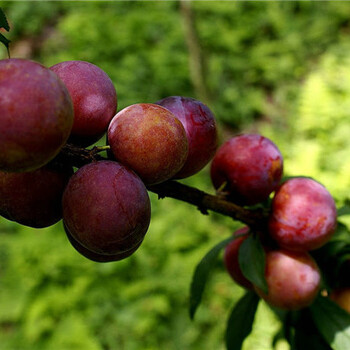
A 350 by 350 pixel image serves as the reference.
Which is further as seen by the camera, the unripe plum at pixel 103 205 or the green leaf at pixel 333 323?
the green leaf at pixel 333 323

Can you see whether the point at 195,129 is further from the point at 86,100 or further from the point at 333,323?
the point at 333,323

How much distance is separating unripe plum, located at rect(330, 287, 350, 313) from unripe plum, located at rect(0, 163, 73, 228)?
0.56 metres

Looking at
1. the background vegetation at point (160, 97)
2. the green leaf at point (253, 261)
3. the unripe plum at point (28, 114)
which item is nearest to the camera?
the unripe plum at point (28, 114)

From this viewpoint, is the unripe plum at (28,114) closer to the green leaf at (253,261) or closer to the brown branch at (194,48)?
the green leaf at (253,261)

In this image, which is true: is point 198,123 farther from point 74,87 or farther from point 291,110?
point 291,110

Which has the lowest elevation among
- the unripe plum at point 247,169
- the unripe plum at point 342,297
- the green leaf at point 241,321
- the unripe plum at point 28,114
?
the green leaf at point 241,321

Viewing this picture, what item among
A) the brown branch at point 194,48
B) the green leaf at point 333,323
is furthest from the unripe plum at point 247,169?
the brown branch at point 194,48

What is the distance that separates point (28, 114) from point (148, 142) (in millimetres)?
132

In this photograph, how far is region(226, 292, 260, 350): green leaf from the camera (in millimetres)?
743

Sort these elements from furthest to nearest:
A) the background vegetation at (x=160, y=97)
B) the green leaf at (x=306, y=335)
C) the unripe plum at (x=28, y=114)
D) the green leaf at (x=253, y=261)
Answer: the background vegetation at (x=160, y=97) → the green leaf at (x=306, y=335) → the green leaf at (x=253, y=261) → the unripe plum at (x=28, y=114)

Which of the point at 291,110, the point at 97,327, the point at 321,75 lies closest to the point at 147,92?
the point at 291,110

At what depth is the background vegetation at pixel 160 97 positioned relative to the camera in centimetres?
226

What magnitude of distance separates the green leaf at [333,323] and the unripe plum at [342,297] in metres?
0.04

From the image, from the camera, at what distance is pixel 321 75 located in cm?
339
